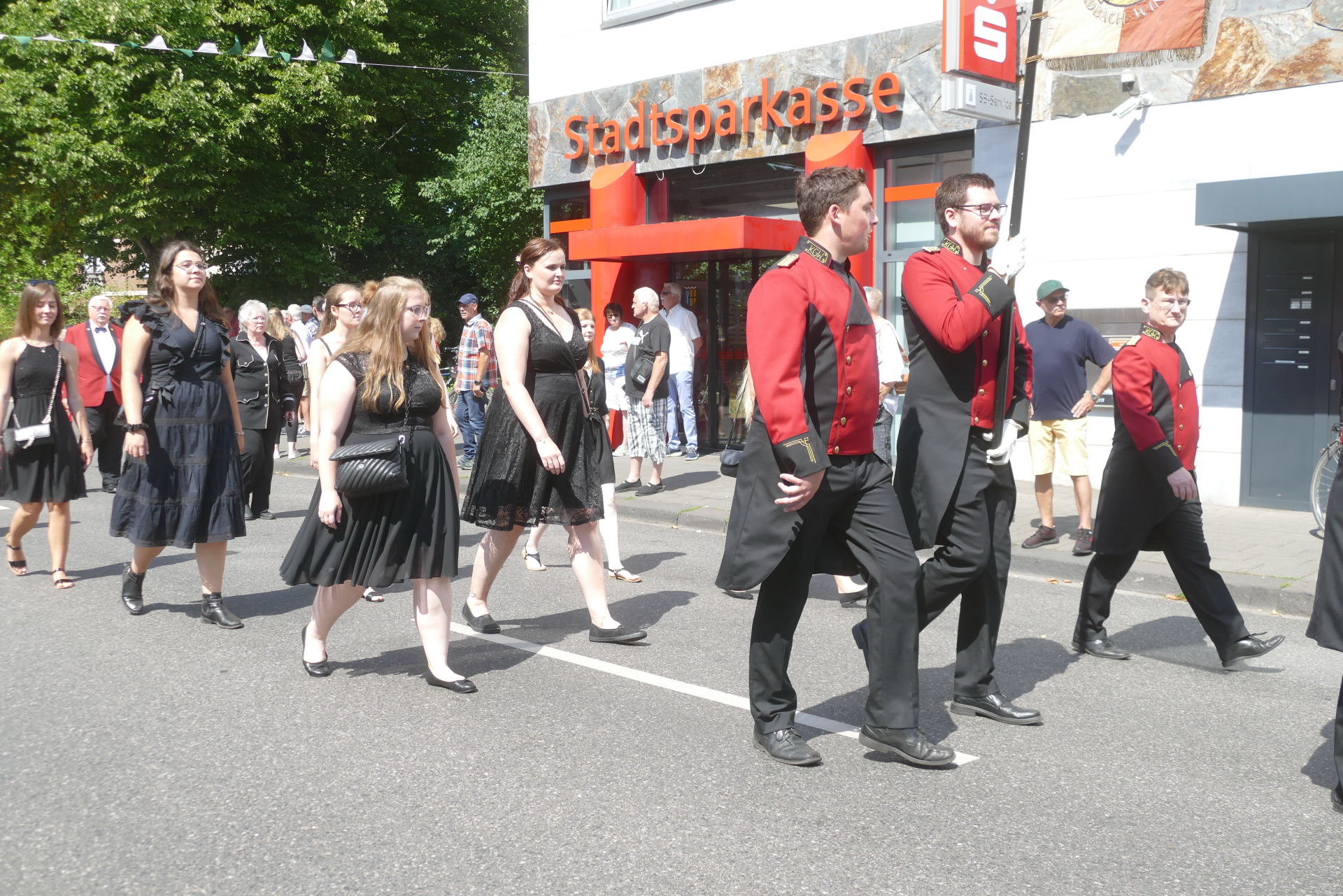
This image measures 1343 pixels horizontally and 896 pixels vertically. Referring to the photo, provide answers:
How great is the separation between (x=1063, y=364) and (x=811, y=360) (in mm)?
5414

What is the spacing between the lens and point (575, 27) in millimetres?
15766

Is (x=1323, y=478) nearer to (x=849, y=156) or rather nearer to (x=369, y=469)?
(x=849, y=156)

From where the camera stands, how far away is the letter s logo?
1065 cm

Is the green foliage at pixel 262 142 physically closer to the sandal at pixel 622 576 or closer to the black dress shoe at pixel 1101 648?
the sandal at pixel 622 576

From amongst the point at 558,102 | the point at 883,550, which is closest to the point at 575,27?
the point at 558,102

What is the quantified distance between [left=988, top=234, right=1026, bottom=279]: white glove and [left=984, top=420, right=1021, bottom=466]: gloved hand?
0.54 meters

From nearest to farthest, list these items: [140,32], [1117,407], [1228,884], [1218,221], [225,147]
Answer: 1. [1228,884]
2. [1117,407]
3. [1218,221]
4. [140,32]
5. [225,147]

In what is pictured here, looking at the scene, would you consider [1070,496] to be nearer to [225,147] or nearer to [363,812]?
[363,812]

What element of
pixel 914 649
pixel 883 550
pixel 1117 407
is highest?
pixel 1117 407

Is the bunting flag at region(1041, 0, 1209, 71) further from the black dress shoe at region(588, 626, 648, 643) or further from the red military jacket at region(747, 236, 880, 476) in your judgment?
the red military jacket at region(747, 236, 880, 476)

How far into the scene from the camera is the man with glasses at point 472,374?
1271cm

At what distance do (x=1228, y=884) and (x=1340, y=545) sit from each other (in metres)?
1.23

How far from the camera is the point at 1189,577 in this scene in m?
5.46

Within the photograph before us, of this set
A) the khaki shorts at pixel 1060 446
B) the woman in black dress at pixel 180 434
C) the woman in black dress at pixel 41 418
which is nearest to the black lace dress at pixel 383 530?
the woman in black dress at pixel 180 434
